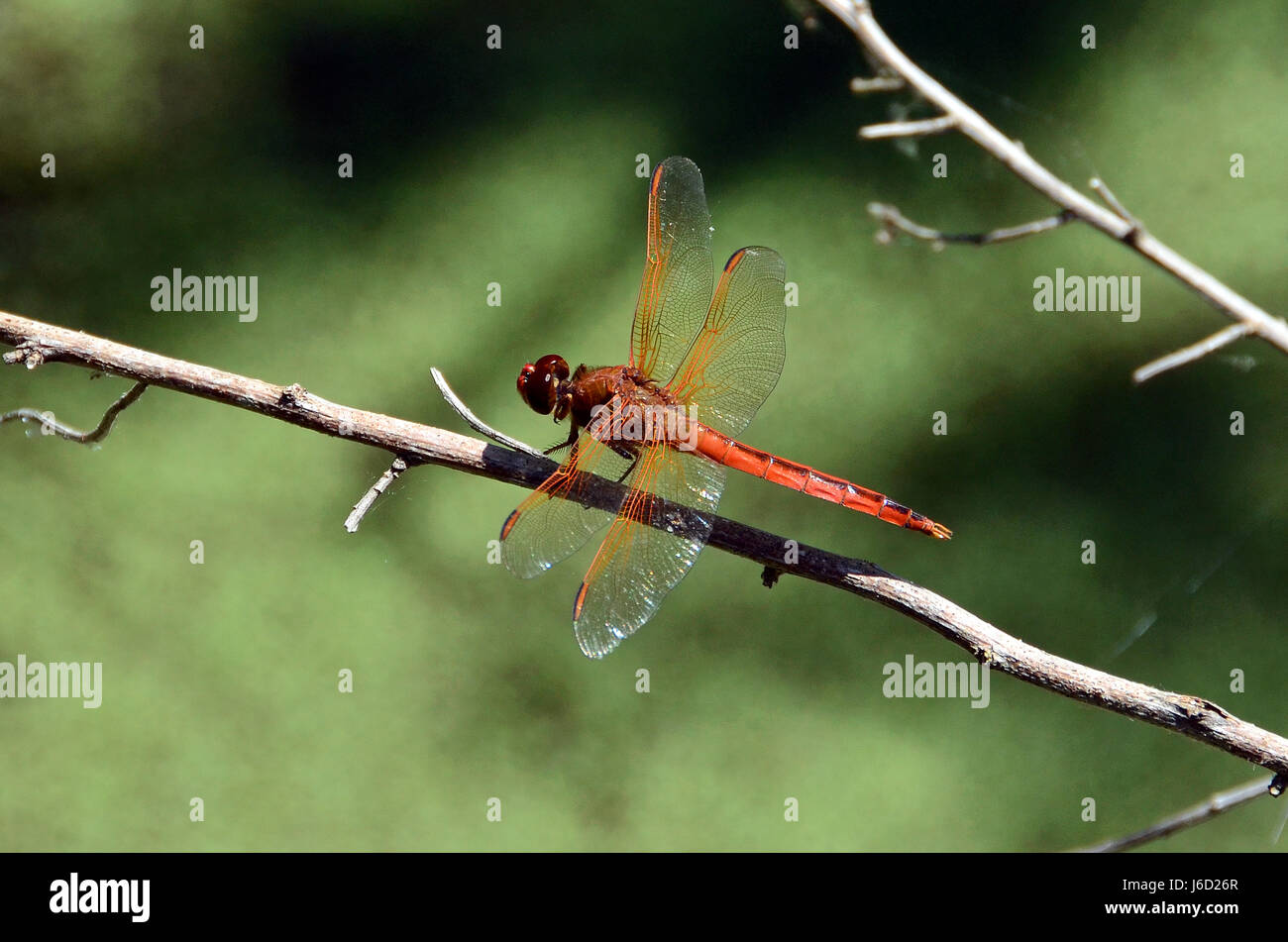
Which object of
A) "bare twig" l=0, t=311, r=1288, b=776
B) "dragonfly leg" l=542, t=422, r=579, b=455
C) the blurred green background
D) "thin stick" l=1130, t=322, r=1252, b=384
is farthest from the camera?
the blurred green background

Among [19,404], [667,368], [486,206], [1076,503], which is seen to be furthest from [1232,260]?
[19,404]

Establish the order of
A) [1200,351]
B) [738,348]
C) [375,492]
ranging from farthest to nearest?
[738,348]
[375,492]
[1200,351]

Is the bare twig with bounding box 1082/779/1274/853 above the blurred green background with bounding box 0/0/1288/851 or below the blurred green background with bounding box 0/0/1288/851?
below

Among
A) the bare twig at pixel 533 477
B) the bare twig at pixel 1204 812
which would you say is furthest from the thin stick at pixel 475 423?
the bare twig at pixel 1204 812

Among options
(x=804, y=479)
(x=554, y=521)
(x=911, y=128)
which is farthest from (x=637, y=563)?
(x=911, y=128)

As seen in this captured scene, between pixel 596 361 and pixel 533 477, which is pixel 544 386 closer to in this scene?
pixel 533 477

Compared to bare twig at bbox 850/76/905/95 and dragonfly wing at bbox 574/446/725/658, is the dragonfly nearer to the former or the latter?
dragonfly wing at bbox 574/446/725/658

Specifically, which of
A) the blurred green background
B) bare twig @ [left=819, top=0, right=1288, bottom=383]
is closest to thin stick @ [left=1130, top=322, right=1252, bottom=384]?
bare twig @ [left=819, top=0, right=1288, bottom=383]
